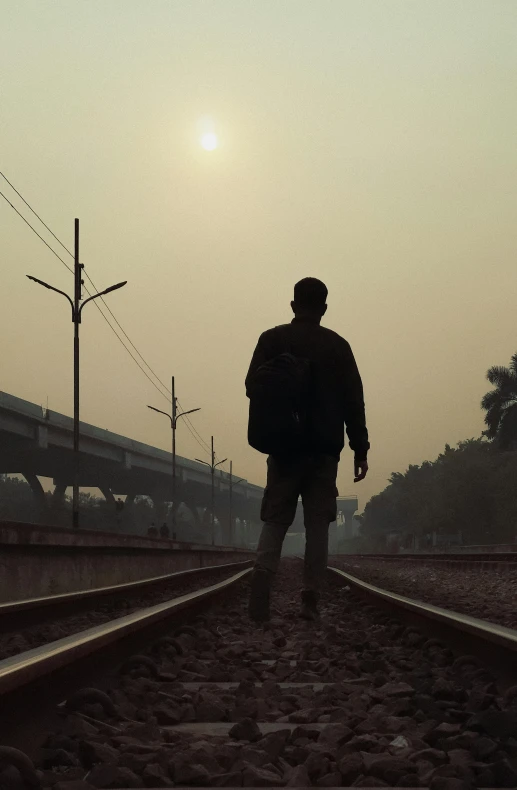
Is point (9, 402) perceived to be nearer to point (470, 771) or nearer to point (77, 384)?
point (77, 384)

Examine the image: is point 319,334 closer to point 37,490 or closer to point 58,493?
point 37,490

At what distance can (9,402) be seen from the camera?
2167 inches

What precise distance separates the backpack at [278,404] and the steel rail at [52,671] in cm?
183

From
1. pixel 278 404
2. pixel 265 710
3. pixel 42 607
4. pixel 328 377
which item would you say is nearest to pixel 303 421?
pixel 278 404

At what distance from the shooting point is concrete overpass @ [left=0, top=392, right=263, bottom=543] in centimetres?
5930

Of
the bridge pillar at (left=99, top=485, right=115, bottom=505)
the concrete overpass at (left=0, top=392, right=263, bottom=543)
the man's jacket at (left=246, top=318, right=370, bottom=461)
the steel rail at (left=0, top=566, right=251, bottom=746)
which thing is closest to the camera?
the steel rail at (left=0, top=566, right=251, bottom=746)

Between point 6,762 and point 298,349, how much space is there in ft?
15.5

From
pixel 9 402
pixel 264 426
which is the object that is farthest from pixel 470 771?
pixel 9 402

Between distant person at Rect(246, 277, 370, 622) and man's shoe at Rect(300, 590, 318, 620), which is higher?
distant person at Rect(246, 277, 370, 622)

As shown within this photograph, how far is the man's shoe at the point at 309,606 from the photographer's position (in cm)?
721

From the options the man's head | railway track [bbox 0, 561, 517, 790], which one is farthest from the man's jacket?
railway track [bbox 0, 561, 517, 790]

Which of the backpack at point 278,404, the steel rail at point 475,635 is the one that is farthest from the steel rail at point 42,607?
the steel rail at point 475,635

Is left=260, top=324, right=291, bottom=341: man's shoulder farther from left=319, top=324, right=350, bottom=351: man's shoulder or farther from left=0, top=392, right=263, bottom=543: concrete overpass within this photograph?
left=0, top=392, right=263, bottom=543: concrete overpass

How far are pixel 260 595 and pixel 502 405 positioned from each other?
3012 inches
